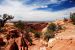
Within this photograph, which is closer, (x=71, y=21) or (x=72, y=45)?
(x=72, y=45)

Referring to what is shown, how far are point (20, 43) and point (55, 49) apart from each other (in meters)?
4.42

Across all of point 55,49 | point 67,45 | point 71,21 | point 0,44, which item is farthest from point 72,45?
point 71,21

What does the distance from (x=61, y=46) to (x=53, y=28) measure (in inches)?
768

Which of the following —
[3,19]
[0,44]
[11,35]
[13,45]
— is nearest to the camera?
[13,45]

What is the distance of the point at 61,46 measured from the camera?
2048cm

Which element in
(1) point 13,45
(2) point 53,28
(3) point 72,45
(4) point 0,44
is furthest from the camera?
(2) point 53,28

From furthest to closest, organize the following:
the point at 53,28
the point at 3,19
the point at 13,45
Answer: the point at 3,19 → the point at 53,28 → the point at 13,45

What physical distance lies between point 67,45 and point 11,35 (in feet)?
42.4

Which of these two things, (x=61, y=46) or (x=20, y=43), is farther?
(x=20, y=43)

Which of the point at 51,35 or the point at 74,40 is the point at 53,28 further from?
the point at 74,40

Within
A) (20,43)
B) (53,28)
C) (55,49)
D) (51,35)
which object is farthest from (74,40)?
(53,28)

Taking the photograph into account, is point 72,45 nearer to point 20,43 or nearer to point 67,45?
point 67,45

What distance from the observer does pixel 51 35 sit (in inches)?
1236

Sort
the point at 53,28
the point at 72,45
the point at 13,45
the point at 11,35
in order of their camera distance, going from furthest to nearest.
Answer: the point at 53,28, the point at 11,35, the point at 13,45, the point at 72,45
